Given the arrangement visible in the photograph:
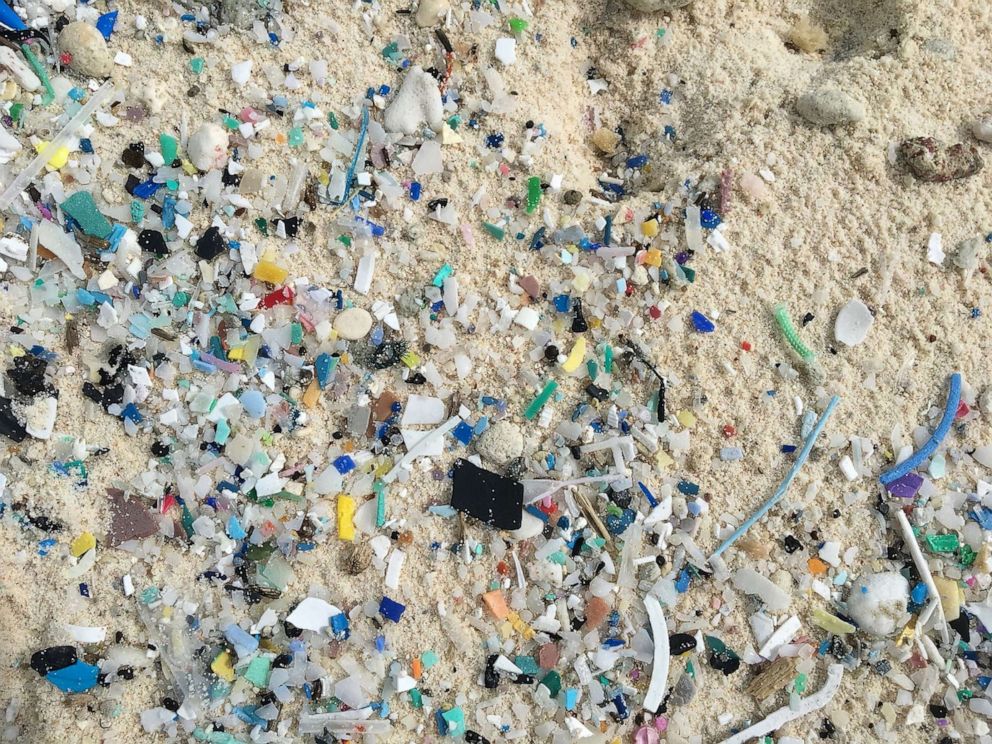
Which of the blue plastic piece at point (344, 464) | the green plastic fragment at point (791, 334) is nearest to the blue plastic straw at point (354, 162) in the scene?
the blue plastic piece at point (344, 464)

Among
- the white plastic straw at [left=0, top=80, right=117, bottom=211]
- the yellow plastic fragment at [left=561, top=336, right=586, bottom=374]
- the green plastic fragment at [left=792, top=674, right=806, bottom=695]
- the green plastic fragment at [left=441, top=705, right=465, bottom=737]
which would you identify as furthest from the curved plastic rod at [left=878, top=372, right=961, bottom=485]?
the white plastic straw at [left=0, top=80, right=117, bottom=211]

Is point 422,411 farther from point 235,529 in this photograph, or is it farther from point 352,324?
point 235,529

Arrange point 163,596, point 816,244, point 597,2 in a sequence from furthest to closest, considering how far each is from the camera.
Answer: point 597,2 < point 816,244 < point 163,596

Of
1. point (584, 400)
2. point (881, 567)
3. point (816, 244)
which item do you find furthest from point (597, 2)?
point (881, 567)

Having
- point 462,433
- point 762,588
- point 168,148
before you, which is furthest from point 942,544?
point 168,148

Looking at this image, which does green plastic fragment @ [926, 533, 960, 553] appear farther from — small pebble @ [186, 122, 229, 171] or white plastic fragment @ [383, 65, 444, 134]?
small pebble @ [186, 122, 229, 171]

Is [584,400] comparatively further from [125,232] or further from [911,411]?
[125,232]
